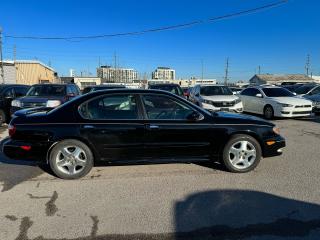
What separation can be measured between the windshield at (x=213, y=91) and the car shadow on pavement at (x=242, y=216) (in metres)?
10.9

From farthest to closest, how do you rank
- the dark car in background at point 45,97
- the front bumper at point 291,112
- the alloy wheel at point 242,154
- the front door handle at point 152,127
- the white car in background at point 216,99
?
the white car in background at point 216,99 → the front bumper at point 291,112 → the dark car in background at point 45,97 → the alloy wheel at point 242,154 → the front door handle at point 152,127

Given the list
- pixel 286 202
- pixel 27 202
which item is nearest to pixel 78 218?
pixel 27 202

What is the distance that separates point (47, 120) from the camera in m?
5.47

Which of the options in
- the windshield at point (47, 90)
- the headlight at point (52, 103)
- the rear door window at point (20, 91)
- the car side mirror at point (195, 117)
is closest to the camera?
the car side mirror at point (195, 117)

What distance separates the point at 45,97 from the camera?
452 inches

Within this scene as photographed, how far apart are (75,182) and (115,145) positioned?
2.90ft

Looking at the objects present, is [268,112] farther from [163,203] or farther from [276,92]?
[163,203]

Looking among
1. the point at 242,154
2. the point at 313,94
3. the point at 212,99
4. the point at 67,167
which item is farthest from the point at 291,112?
the point at 67,167

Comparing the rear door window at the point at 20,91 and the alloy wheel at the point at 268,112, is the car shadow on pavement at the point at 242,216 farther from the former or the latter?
the rear door window at the point at 20,91

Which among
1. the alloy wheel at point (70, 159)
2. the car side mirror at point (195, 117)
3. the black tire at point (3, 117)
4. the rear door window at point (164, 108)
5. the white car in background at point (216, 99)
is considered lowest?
the alloy wheel at point (70, 159)

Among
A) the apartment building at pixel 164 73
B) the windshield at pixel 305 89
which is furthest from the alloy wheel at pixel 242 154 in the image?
the apartment building at pixel 164 73

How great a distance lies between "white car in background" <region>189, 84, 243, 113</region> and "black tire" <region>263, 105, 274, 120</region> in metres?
1.12

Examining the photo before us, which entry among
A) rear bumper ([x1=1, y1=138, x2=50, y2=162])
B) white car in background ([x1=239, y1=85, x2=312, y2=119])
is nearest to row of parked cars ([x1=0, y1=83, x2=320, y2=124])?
white car in background ([x1=239, y1=85, x2=312, y2=119])

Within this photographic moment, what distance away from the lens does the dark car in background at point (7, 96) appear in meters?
12.2
